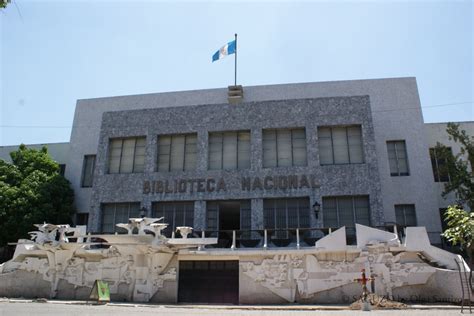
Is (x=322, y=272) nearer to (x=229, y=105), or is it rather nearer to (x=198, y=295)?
(x=198, y=295)

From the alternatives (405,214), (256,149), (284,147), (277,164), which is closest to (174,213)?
(256,149)

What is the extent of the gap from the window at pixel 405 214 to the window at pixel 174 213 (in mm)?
12970

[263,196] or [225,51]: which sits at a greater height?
A: [225,51]

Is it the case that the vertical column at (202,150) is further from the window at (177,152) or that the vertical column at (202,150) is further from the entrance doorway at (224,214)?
the entrance doorway at (224,214)

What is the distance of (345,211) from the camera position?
2284 centimetres

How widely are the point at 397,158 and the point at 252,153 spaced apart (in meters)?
9.98

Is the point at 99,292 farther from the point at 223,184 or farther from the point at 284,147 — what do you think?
the point at 284,147

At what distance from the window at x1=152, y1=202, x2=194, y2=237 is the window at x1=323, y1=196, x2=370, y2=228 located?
7.76 metres

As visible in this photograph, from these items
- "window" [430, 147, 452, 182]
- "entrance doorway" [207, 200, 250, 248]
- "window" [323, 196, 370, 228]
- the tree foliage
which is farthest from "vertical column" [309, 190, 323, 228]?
"window" [430, 147, 452, 182]

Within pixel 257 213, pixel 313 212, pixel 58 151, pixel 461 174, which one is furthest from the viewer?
pixel 58 151

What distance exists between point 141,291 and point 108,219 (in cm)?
687

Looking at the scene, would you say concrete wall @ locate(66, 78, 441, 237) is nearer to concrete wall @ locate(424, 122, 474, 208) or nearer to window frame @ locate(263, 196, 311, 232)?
concrete wall @ locate(424, 122, 474, 208)

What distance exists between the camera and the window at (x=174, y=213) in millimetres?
23845

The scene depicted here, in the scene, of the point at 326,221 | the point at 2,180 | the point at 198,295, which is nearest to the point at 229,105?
the point at 326,221
